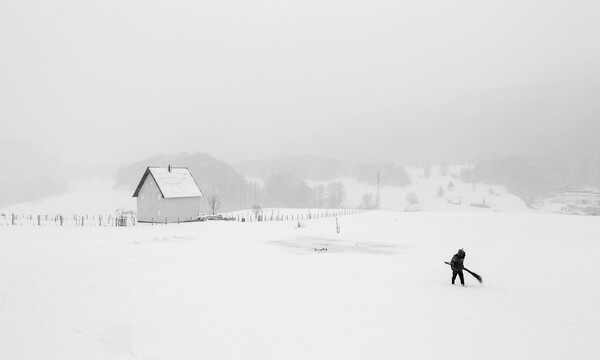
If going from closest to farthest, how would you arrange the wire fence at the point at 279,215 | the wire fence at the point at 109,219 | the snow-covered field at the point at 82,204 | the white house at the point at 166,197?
the wire fence at the point at 109,219 < the white house at the point at 166,197 < the wire fence at the point at 279,215 < the snow-covered field at the point at 82,204

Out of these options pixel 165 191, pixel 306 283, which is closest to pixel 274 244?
pixel 306 283

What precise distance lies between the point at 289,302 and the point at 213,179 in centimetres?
12581

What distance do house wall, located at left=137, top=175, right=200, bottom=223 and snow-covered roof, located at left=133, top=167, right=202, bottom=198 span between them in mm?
744

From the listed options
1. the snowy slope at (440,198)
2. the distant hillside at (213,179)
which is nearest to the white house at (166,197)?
the distant hillside at (213,179)

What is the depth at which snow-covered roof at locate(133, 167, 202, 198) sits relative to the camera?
5453cm

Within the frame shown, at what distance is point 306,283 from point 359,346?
23.6ft

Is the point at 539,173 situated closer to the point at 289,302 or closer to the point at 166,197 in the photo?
the point at 166,197

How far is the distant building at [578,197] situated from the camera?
5241 inches

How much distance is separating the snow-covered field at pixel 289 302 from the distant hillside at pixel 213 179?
97787mm

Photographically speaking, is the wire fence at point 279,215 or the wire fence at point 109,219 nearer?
the wire fence at point 109,219

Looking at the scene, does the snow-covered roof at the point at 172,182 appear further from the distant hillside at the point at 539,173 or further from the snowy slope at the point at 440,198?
the distant hillside at the point at 539,173

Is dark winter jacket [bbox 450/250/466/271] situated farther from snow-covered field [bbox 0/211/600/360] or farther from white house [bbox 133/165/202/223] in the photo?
white house [bbox 133/165/202/223]

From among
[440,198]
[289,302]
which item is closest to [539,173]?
[440,198]

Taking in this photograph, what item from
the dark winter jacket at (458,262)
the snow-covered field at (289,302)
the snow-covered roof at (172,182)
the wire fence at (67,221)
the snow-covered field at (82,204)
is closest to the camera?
the snow-covered field at (289,302)
